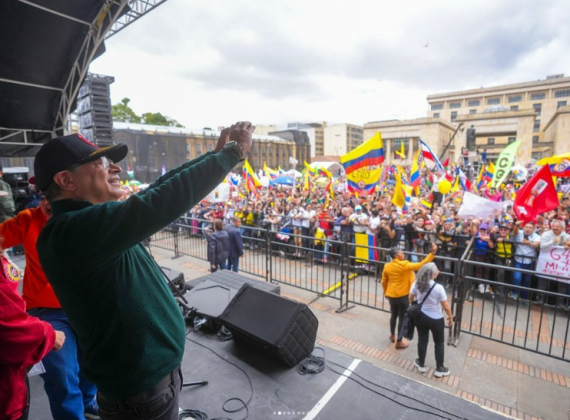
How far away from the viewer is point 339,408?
2.66 m

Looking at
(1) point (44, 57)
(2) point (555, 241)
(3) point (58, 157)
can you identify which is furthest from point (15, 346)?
(2) point (555, 241)

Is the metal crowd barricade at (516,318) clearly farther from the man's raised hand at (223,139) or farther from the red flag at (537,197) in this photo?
the man's raised hand at (223,139)

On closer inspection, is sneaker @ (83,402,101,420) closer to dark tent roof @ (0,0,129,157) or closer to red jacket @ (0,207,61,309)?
red jacket @ (0,207,61,309)

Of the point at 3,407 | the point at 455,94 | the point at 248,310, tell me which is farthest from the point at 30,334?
the point at 455,94

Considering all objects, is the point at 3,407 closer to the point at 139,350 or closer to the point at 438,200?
the point at 139,350

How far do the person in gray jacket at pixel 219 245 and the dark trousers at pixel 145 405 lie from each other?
5908mm

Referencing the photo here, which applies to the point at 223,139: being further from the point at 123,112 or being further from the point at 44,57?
the point at 123,112

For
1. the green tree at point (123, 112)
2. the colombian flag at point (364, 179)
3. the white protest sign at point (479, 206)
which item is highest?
the green tree at point (123, 112)

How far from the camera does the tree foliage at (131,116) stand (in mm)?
52781

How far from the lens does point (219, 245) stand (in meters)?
7.55

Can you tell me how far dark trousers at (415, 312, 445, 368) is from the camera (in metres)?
4.47

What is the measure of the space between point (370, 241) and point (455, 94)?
4027 inches

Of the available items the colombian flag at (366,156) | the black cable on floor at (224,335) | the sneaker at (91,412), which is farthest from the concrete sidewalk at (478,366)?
the colombian flag at (366,156)

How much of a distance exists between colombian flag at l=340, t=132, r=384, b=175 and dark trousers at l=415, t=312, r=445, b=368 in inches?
208
